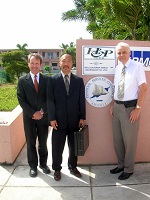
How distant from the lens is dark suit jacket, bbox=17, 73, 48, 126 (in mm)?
3641

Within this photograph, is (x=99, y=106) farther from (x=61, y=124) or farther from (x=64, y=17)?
(x=64, y=17)

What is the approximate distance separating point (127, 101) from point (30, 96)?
1.41 m

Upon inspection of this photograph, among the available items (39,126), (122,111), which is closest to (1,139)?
(39,126)

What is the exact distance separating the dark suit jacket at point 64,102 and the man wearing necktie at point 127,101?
0.54 m

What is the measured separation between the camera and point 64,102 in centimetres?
358

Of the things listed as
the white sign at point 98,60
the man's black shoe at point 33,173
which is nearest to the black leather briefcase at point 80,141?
the man's black shoe at point 33,173

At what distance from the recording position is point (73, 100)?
3596 mm

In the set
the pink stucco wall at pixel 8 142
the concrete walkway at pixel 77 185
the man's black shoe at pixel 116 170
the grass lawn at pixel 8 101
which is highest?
the pink stucco wall at pixel 8 142

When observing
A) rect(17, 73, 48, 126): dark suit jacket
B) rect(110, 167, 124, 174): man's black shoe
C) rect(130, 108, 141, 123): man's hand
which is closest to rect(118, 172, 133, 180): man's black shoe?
rect(110, 167, 124, 174): man's black shoe

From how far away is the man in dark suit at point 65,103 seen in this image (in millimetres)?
3555

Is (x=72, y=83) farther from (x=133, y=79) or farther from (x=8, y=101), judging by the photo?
(x=8, y=101)

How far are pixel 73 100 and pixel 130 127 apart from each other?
0.92 meters

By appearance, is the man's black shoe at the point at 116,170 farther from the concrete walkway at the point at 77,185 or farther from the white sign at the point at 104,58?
the white sign at the point at 104,58

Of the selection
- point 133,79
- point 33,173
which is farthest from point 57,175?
point 133,79
